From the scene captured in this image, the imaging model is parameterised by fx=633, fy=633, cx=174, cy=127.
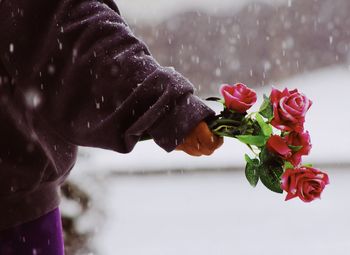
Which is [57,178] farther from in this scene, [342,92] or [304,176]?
[342,92]

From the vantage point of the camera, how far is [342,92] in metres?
4.54

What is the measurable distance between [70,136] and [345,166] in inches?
121

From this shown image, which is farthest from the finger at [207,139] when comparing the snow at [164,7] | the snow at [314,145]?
the snow at [164,7]

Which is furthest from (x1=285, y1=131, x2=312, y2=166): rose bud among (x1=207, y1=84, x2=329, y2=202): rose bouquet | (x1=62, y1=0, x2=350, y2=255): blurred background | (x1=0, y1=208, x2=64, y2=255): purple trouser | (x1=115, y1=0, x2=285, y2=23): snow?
(x1=115, y1=0, x2=285, y2=23): snow

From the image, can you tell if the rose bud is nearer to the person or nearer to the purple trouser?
the person

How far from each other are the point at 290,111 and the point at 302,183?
8 cm

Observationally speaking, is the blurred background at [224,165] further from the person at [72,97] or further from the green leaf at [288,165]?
the green leaf at [288,165]

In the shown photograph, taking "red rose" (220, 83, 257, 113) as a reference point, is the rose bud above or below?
below

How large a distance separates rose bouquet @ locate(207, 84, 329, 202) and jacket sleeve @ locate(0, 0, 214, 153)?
0.05 m

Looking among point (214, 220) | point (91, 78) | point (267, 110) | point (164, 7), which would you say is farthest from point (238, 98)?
point (164, 7)

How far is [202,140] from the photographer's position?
714mm

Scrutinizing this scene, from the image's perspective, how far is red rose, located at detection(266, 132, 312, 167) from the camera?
740 mm

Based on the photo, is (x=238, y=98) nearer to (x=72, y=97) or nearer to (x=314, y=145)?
(x=72, y=97)

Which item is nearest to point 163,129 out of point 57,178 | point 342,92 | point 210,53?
point 57,178
